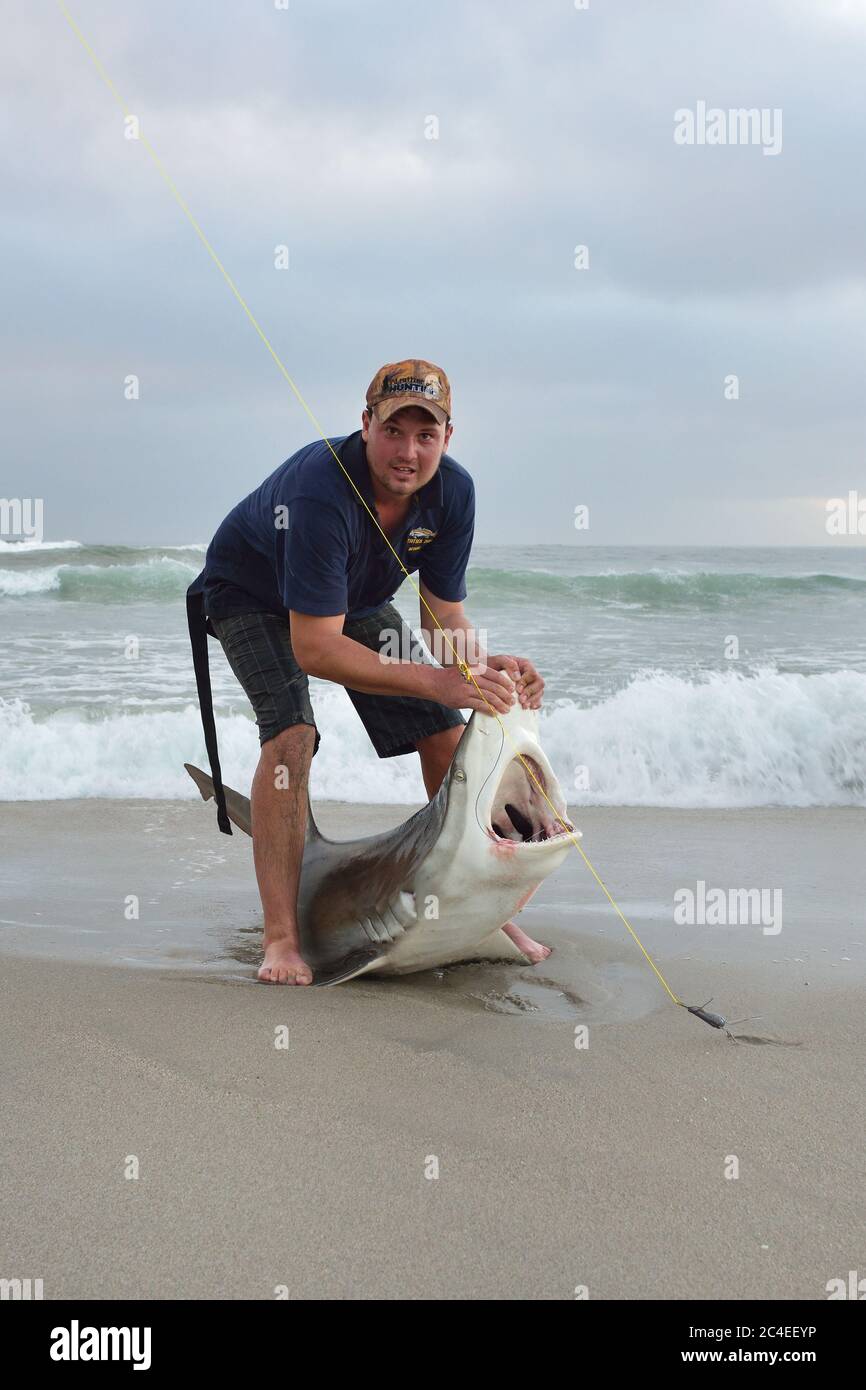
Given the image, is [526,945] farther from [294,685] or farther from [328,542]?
[328,542]

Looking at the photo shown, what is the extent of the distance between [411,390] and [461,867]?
134 cm

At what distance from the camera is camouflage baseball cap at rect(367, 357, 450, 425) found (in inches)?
127


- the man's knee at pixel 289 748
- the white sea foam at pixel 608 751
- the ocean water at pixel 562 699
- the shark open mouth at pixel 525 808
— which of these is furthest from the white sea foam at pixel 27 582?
the shark open mouth at pixel 525 808

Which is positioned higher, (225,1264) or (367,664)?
(367,664)

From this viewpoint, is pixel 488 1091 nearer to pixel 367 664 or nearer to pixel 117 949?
pixel 367 664

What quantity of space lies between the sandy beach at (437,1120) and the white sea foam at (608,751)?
3.17 m


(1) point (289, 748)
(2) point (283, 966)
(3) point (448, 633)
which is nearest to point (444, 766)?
(3) point (448, 633)

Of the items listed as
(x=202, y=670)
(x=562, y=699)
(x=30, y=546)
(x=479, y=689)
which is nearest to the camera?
(x=479, y=689)

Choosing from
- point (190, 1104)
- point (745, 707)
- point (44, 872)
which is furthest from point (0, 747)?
point (190, 1104)

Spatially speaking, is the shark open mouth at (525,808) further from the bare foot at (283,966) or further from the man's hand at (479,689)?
the bare foot at (283,966)

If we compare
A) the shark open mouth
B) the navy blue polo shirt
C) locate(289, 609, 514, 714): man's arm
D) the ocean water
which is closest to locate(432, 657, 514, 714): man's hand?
locate(289, 609, 514, 714): man's arm

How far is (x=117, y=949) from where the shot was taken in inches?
153

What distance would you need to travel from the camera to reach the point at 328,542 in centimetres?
322
